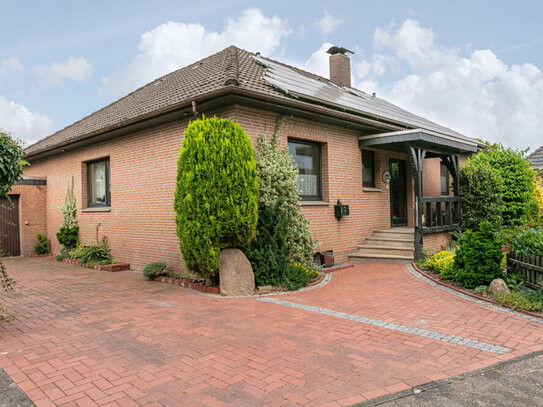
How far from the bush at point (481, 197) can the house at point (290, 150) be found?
0.51 m

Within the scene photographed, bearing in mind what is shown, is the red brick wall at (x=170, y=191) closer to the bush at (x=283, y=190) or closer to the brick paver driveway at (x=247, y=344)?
the bush at (x=283, y=190)

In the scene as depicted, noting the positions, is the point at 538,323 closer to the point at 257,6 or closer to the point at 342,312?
the point at 342,312

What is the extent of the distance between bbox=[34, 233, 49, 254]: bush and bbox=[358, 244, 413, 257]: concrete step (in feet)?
35.1

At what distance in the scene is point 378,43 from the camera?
12625 mm

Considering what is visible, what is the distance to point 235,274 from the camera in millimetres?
6547

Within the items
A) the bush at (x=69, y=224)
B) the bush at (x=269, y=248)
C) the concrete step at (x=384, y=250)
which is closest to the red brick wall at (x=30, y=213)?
the bush at (x=69, y=224)

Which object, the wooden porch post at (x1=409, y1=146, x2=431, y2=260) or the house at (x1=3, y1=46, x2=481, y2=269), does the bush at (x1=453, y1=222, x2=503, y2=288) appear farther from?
the house at (x1=3, y1=46, x2=481, y2=269)

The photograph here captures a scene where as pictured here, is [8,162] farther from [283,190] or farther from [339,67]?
[339,67]

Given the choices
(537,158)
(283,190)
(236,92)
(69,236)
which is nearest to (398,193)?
(283,190)

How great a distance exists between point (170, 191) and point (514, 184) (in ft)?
38.5

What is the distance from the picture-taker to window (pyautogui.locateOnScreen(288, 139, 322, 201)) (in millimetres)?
9055

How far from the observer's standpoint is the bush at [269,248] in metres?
6.89

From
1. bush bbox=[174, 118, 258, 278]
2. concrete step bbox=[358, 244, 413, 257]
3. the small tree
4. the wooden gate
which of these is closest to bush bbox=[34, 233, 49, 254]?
the wooden gate

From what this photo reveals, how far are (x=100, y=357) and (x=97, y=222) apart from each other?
320 inches
